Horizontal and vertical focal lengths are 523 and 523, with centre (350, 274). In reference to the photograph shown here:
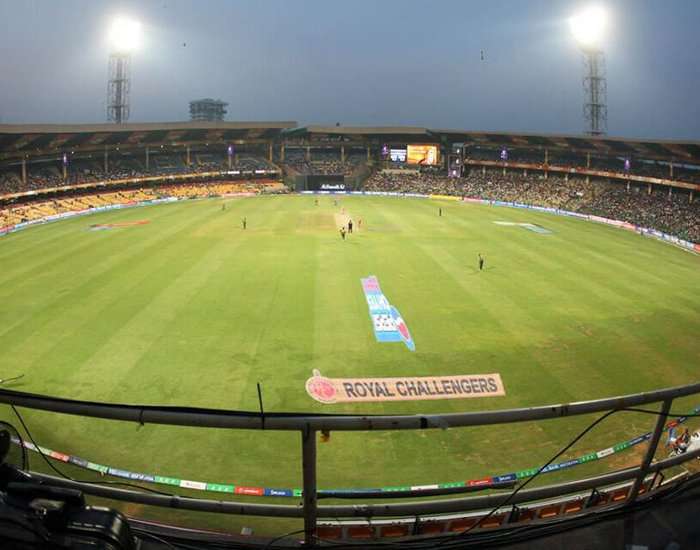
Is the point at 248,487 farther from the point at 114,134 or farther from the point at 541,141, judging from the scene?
the point at 541,141

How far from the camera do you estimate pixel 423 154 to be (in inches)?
4210

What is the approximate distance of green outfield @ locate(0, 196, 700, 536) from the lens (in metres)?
15.7

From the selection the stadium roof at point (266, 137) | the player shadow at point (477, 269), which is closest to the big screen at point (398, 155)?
the stadium roof at point (266, 137)

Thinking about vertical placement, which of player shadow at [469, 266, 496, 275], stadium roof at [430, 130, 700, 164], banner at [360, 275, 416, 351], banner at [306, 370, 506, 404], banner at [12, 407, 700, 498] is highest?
stadium roof at [430, 130, 700, 164]

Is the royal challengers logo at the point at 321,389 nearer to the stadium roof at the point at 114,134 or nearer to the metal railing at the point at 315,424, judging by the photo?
the metal railing at the point at 315,424

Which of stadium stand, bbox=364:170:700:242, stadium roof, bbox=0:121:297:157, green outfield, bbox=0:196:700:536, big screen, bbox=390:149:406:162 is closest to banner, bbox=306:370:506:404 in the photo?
green outfield, bbox=0:196:700:536

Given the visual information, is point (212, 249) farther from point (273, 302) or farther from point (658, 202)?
point (658, 202)

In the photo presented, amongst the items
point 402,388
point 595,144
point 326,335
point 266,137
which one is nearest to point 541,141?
point 595,144

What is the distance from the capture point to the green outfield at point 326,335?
15.7m

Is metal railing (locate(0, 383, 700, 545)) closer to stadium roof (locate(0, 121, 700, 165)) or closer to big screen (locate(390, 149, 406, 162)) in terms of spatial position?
stadium roof (locate(0, 121, 700, 165))

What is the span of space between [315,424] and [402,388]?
16.5m

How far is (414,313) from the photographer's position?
27.8 m

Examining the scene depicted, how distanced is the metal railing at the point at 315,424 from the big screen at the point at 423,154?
106 m

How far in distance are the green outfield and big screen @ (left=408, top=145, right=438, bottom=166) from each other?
61.1 m
